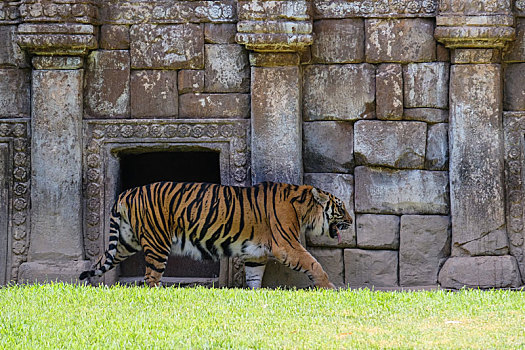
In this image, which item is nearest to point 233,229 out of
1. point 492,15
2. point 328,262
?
point 328,262

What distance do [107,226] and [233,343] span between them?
Answer: 4154 mm

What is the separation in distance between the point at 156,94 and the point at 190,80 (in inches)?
16.3

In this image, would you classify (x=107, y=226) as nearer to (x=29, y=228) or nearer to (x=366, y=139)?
(x=29, y=228)

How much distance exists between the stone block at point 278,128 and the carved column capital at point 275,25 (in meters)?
0.32

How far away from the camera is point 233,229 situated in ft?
32.3

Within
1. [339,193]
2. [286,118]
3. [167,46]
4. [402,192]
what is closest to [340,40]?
[286,118]

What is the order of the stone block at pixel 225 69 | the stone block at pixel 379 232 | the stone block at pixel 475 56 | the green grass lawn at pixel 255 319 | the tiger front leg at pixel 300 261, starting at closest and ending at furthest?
the green grass lawn at pixel 255 319
the tiger front leg at pixel 300 261
the stone block at pixel 475 56
the stone block at pixel 379 232
the stone block at pixel 225 69

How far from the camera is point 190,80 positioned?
1036cm

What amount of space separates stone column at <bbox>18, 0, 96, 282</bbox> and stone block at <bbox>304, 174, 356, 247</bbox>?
2.61m

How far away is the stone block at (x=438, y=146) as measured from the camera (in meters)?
10.2

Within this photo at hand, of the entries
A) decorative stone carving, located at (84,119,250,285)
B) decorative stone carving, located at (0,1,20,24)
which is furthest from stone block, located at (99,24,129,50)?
decorative stone carving, located at (0,1,20,24)

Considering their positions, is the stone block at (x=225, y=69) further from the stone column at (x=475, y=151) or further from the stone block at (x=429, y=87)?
the stone column at (x=475, y=151)

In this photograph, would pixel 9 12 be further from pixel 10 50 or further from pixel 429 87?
pixel 429 87

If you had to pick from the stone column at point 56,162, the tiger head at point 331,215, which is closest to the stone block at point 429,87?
the tiger head at point 331,215
